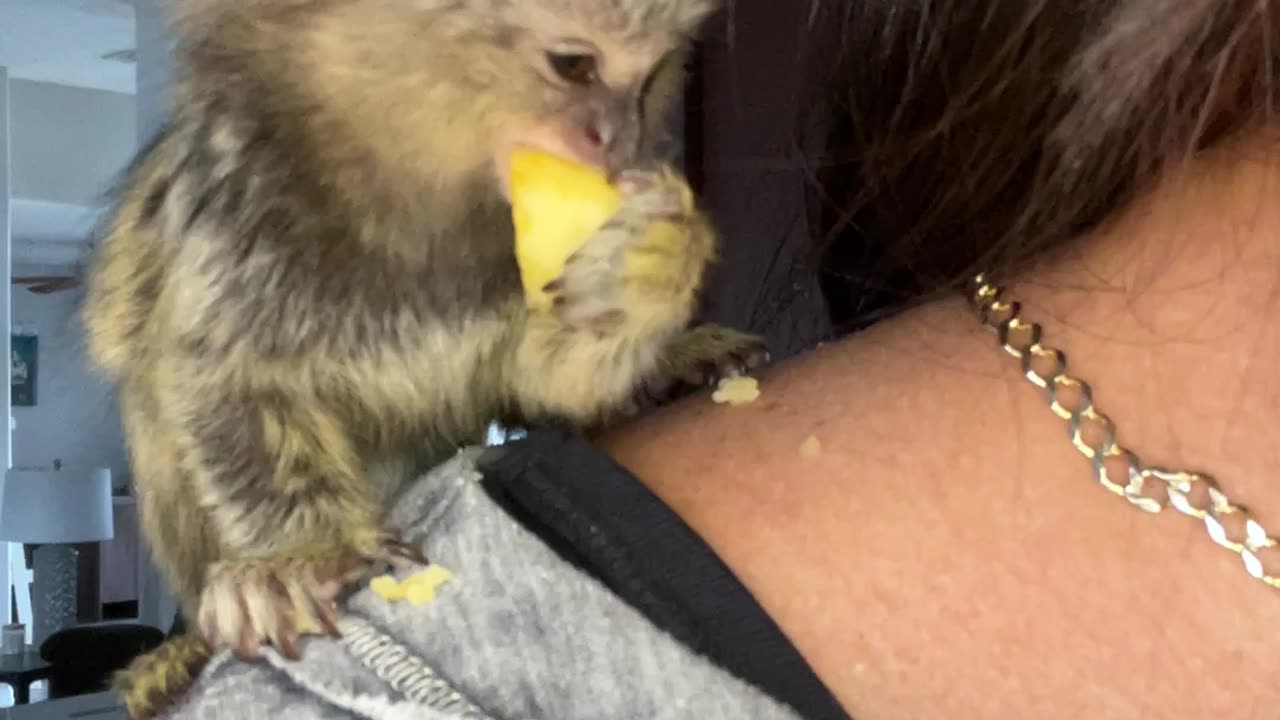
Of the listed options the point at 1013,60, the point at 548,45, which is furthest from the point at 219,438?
the point at 1013,60

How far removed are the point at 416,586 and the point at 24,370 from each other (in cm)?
518

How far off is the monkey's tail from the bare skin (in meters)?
0.45

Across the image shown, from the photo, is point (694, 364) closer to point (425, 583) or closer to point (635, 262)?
point (635, 262)

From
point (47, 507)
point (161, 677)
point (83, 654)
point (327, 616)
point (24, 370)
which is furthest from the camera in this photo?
point (24, 370)

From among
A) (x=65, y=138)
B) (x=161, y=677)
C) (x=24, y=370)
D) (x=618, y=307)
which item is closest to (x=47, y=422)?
(x=24, y=370)

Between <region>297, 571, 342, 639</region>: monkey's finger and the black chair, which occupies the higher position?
<region>297, 571, 342, 639</region>: monkey's finger

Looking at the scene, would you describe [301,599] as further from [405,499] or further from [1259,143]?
[1259,143]

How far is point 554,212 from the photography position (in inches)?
31.8

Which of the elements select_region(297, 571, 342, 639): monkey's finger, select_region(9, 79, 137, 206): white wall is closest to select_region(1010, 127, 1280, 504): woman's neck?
select_region(297, 571, 342, 639): monkey's finger

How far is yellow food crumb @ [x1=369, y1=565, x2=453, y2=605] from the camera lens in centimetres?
53

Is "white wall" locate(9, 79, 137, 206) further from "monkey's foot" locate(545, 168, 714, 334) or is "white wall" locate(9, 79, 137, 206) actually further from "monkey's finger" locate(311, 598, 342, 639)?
"monkey's finger" locate(311, 598, 342, 639)

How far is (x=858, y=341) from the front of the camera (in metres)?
0.68

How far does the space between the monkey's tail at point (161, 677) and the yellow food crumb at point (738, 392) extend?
17.4 inches

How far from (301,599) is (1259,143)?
1.79 feet
